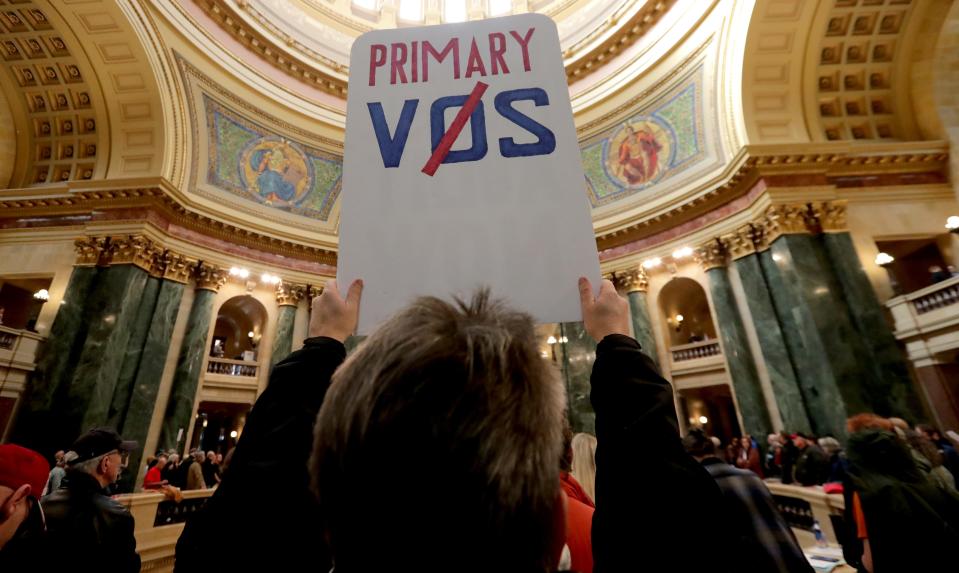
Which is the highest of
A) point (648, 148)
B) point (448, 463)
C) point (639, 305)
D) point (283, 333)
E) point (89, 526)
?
point (648, 148)

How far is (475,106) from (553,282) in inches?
27.8

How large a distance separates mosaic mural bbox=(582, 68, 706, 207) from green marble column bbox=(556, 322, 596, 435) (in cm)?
426

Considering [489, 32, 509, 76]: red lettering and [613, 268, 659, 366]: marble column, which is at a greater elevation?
[613, 268, 659, 366]: marble column

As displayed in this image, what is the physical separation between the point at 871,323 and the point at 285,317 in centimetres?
1418

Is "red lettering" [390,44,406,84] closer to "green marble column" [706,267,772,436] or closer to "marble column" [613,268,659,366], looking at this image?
"green marble column" [706,267,772,436]

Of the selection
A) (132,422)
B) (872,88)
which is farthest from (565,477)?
(872,88)

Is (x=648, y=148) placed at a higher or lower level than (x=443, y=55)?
higher

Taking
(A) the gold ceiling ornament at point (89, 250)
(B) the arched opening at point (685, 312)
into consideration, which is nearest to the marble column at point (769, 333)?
(B) the arched opening at point (685, 312)

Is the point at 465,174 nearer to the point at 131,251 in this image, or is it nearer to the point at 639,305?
the point at 639,305

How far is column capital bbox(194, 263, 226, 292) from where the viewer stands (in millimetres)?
11258

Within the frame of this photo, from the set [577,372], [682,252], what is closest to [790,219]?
[682,252]

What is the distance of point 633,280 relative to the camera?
1233 cm

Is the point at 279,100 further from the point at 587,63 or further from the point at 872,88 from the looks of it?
the point at 872,88

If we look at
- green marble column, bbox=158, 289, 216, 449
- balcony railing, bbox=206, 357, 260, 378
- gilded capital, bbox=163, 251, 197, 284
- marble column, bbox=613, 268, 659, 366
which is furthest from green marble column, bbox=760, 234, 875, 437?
gilded capital, bbox=163, 251, 197, 284
